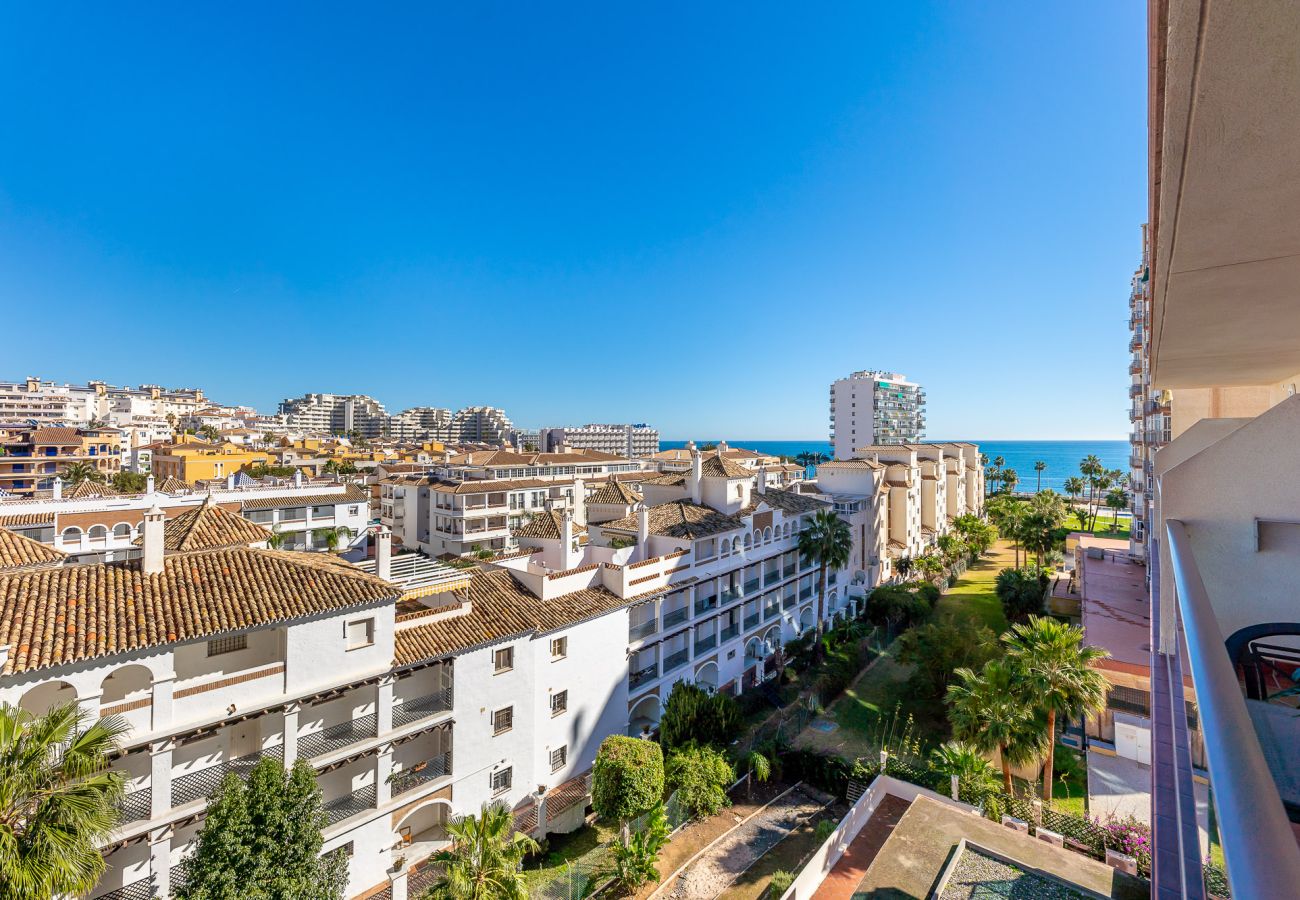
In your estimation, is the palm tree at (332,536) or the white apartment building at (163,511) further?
the palm tree at (332,536)

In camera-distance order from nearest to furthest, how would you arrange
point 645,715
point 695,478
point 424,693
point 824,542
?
point 424,693, point 645,715, point 695,478, point 824,542

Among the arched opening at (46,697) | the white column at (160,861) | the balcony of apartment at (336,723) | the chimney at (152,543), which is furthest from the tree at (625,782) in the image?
the chimney at (152,543)

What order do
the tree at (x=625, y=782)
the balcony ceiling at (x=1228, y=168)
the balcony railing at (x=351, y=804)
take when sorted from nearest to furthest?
the balcony ceiling at (x=1228, y=168), the balcony railing at (x=351, y=804), the tree at (x=625, y=782)

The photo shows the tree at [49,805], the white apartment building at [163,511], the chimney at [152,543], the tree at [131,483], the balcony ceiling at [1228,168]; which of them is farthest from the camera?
the tree at [131,483]

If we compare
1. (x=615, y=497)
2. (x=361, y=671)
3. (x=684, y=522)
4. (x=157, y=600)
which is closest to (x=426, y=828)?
(x=361, y=671)

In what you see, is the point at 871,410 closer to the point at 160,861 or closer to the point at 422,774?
the point at 422,774

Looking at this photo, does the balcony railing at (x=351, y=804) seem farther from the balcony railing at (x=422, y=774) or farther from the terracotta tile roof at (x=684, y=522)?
the terracotta tile roof at (x=684, y=522)

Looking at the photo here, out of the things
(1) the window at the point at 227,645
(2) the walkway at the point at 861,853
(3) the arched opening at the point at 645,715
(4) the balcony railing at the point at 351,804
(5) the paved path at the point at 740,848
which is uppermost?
(1) the window at the point at 227,645

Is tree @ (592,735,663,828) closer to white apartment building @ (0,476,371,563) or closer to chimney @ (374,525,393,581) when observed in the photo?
chimney @ (374,525,393,581)

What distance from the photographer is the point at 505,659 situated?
18.6m

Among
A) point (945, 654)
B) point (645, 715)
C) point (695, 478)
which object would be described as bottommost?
point (645, 715)

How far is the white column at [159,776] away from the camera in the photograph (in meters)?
12.7

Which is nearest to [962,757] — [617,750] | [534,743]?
Answer: [617,750]

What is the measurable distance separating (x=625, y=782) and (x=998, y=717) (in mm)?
11081
